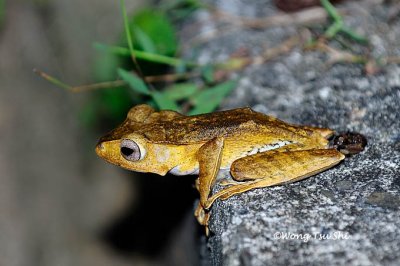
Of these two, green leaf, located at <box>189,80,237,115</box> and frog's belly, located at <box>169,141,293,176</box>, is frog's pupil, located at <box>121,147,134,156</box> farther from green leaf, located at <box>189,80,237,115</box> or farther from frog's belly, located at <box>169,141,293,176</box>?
green leaf, located at <box>189,80,237,115</box>

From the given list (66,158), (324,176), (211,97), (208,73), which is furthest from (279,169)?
(66,158)

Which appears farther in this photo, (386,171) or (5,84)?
(5,84)

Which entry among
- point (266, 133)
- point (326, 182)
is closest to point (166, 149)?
point (266, 133)

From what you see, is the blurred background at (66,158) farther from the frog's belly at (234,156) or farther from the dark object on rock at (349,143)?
the dark object on rock at (349,143)

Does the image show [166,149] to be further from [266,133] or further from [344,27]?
[344,27]

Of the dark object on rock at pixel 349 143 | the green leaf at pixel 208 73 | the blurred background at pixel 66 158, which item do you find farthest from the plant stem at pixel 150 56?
the dark object on rock at pixel 349 143

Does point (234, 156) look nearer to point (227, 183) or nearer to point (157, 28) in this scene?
point (227, 183)

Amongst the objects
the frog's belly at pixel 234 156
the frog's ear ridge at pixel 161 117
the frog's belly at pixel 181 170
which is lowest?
the frog's belly at pixel 181 170
